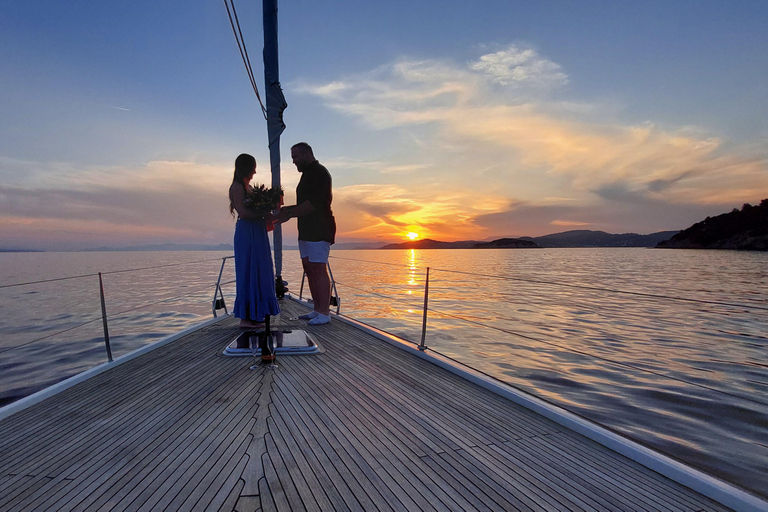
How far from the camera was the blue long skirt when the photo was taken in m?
3.76

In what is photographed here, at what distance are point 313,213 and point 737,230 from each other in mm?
95769

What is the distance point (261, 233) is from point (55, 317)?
9.48 metres

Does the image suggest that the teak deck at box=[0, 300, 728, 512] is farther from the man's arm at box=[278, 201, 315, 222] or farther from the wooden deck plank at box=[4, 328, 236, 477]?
the man's arm at box=[278, 201, 315, 222]

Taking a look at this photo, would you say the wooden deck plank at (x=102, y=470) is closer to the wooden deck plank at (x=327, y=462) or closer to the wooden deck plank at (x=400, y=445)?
the wooden deck plank at (x=327, y=462)

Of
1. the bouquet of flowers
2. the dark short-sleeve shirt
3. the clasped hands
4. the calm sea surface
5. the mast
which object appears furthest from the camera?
the mast

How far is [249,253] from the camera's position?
377cm

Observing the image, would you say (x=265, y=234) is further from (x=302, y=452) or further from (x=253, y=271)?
(x=302, y=452)

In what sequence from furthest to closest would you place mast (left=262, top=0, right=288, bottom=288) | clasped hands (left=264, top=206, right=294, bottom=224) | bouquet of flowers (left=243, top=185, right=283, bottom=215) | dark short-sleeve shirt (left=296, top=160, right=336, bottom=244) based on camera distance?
mast (left=262, top=0, right=288, bottom=288) → dark short-sleeve shirt (left=296, top=160, right=336, bottom=244) → clasped hands (left=264, top=206, right=294, bottom=224) → bouquet of flowers (left=243, top=185, right=283, bottom=215)

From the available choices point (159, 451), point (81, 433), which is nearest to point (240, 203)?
point (81, 433)

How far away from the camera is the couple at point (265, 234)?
375 cm

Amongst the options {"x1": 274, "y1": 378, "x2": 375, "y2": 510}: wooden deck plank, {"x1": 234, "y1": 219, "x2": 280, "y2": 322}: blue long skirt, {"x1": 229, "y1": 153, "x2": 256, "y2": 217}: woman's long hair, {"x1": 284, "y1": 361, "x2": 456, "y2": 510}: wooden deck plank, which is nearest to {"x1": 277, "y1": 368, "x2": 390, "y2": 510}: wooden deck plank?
{"x1": 274, "y1": 378, "x2": 375, "y2": 510}: wooden deck plank

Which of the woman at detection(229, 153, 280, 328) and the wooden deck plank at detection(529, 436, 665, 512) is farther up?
the woman at detection(229, 153, 280, 328)

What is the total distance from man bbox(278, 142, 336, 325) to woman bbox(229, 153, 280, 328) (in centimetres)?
33

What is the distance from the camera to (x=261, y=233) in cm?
Answer: 384
